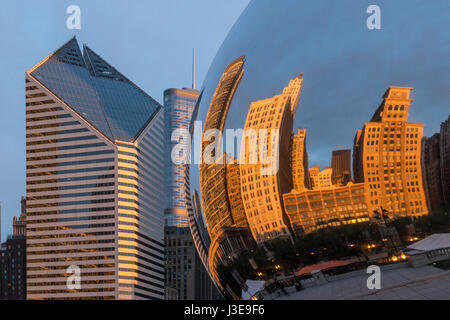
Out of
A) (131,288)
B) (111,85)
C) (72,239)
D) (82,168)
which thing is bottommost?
(131,288)

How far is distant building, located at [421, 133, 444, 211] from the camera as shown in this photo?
3.03 m

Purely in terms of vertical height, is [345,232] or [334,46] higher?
[334,46]

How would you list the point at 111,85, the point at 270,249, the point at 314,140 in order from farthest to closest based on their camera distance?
1. the point at 111,85
2. the point at 270,249
3. the point at 314,140

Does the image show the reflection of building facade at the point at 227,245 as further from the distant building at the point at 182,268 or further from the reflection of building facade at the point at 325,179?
the distant building at the point at 182,268


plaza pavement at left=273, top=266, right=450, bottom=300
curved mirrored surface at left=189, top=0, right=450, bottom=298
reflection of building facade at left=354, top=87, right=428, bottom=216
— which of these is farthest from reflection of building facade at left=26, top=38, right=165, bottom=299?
reflection of building facade at left=354, top=87, right=428, bottom=216

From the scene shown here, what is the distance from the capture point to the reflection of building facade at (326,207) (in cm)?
324

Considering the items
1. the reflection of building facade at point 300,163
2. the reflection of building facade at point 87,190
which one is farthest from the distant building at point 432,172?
the reflection of building facade at point 87,190

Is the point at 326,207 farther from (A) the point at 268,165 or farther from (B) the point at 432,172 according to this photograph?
(B) the point at 432,172

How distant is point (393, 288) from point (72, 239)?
122 metres

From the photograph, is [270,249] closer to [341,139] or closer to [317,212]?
[317,212]

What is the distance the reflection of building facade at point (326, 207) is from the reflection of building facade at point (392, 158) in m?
0.07

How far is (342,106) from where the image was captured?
10.6 ft

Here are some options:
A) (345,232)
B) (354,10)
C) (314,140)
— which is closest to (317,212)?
(345,232)

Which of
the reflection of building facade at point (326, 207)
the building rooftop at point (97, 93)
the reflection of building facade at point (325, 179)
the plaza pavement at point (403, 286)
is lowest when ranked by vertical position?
the plaza pavement at point (403, 286)
